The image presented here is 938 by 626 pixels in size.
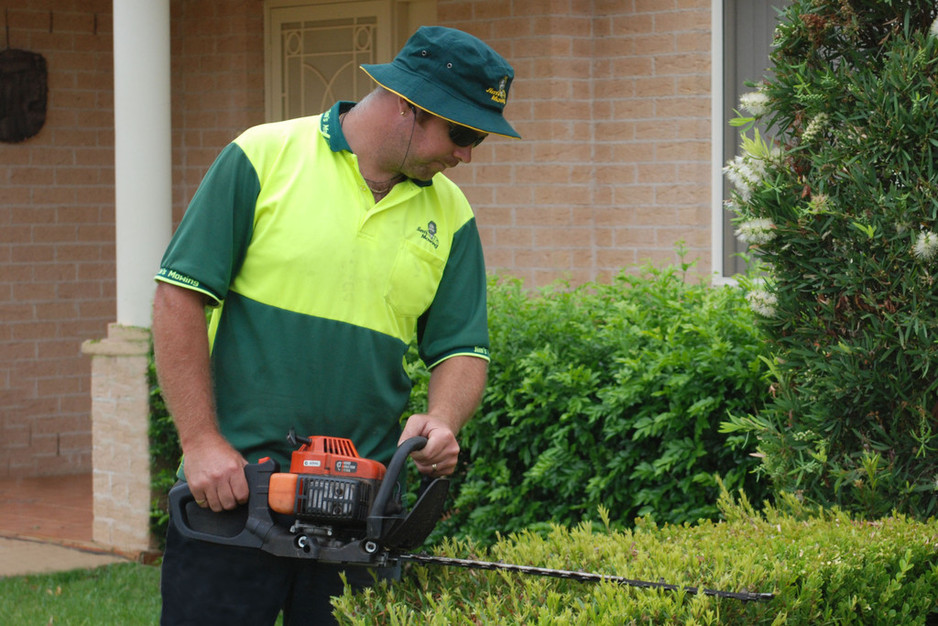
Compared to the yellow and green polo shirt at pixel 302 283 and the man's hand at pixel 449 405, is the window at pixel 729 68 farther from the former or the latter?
the yellow and green polo shirt at pixel 302 283

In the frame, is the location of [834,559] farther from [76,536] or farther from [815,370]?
[76,536]

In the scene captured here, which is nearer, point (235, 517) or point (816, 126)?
point (235, 517)

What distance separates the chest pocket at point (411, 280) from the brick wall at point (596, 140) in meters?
4.32

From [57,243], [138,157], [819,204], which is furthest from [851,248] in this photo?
[57,243]

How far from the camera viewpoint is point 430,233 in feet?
10.2

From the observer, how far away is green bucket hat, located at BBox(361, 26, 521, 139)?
2.93 metres

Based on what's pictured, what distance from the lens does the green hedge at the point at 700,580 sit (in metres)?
2.54

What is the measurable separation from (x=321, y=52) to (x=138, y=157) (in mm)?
2256

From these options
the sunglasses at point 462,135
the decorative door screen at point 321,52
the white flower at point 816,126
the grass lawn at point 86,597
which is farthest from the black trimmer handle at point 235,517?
the decorative door screen at point 321,52

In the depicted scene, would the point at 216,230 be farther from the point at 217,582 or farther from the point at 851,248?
the point at 851,248

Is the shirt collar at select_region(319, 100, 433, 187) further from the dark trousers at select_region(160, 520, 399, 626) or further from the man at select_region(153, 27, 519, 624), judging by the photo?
the dark trousers at select_region(160, 520, 399, 626)

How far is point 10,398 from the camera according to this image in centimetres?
906

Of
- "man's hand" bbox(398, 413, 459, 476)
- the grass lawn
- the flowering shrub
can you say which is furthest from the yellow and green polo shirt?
the grass lawn

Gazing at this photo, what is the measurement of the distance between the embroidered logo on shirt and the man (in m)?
0.03
